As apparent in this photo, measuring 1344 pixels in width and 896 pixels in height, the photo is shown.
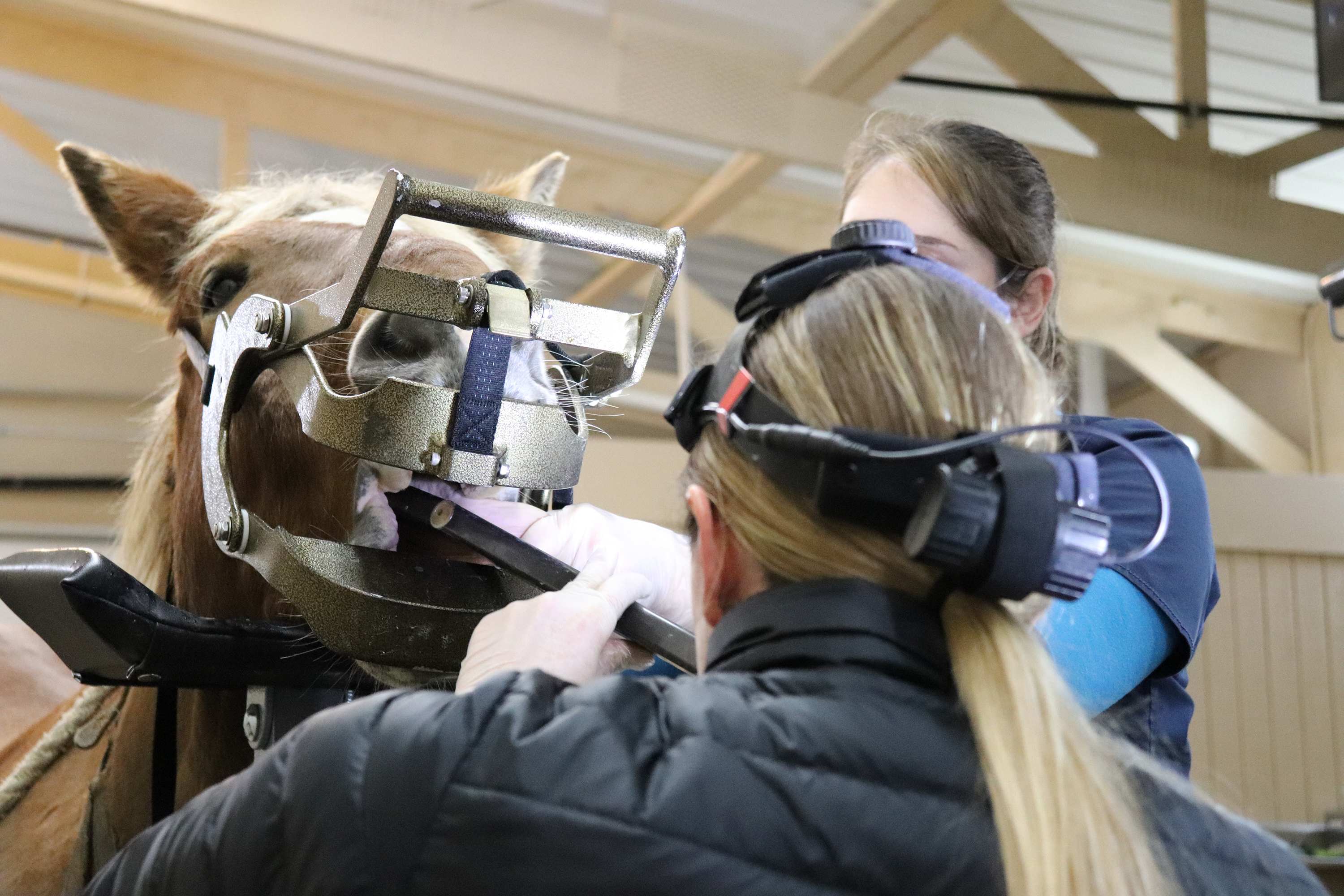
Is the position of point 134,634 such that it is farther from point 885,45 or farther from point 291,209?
point 885,45

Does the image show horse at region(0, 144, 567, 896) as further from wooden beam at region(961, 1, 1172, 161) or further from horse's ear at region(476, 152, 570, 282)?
wooden beam at region(961, 1, 1172, 161)

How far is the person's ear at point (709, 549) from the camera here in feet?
2.50

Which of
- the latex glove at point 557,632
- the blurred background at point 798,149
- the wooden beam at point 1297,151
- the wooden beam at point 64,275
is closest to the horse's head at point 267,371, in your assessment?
the latex glove at point 557,632

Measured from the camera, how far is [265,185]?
1.69 m

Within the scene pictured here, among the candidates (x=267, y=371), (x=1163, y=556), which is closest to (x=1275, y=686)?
(x=1163, y=556)

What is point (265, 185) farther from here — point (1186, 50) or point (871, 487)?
point (1186, 50)

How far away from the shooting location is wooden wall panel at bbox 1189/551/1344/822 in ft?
16.0

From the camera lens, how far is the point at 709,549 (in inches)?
30.2

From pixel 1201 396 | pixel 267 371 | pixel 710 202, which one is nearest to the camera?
pixel 267 371

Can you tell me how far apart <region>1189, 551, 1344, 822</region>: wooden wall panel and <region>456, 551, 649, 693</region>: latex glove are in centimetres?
459

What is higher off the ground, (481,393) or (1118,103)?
(1118,103)

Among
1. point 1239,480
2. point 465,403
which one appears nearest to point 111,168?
point 465,403

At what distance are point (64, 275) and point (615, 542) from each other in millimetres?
6234

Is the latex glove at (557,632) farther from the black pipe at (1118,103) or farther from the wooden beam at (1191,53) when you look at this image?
the wooden beam at (1191,53)
